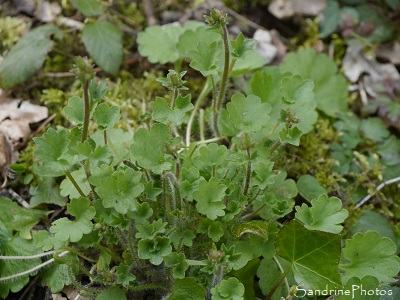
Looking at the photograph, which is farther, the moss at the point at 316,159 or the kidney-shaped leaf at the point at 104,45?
the kidney-shaped leaf at the point at 104,45

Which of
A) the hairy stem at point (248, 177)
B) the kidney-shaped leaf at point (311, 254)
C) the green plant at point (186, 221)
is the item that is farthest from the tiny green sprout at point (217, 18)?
the kidney-shaped leaf at point (311, 254)

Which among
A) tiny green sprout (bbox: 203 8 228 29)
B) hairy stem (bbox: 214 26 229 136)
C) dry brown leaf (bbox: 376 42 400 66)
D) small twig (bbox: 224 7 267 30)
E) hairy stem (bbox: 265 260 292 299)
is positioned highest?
tiny green sprout (bbox: 203 8 228 29)

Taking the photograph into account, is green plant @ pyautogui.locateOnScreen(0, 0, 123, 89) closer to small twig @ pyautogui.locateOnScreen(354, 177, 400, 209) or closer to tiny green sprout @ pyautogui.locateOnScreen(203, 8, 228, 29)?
tiny green sprout @ pyautogui.locateOnScreen(203, 8, 228, 29)

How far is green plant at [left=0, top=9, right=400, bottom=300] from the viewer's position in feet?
5.07

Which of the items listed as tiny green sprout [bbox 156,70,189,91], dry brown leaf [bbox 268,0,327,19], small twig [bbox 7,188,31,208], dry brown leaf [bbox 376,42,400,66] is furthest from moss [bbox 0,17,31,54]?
dry brown leaf [bbox 376,42,400,66]

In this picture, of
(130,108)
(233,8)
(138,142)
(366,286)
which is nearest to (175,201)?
(138,142)

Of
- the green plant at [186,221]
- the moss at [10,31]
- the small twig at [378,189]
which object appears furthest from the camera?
the moss at [10,31]

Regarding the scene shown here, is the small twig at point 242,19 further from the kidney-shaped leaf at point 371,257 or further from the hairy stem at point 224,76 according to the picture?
the kidney-shaped leaf at point 371,257

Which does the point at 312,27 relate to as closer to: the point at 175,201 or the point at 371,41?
the point at 371,41

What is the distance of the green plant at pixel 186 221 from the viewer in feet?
5.07

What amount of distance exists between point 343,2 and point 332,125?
1.01 metres

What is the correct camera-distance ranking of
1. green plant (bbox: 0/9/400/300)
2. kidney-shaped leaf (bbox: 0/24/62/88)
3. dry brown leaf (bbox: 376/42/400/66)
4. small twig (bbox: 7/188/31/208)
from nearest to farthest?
1. green plant (bbox: 0/9/400/300)
2. small twig (bbox: 7/188/31/208)
3. kidney-shaped leaf (bbox: 0/24/62/88)
4. dry brown leaf (bbox: 376/42/400/66)

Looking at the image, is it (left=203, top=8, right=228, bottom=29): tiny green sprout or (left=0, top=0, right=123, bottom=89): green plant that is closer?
(left=203, top=8, right=228, bottom=29): tiny green sprout

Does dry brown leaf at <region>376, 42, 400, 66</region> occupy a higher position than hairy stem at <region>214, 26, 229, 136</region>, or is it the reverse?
hairy stem at <region>214, 26, 229, 136</region>
